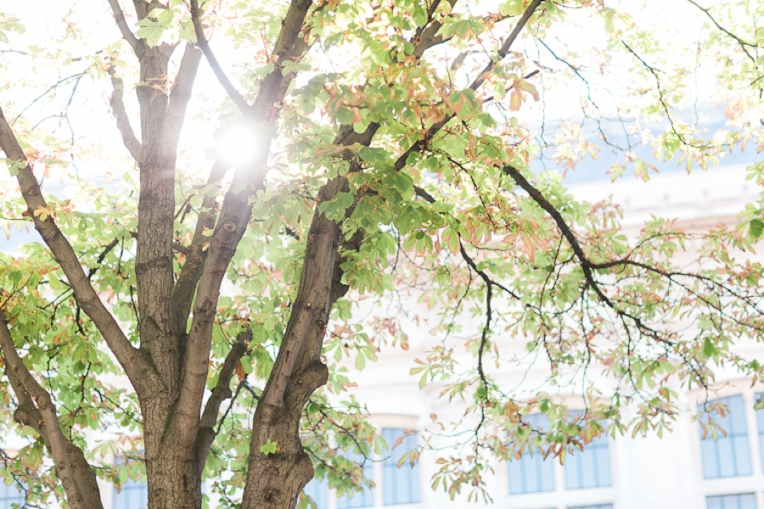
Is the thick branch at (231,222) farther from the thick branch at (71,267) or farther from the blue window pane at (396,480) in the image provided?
the blue window pane at (396,480)

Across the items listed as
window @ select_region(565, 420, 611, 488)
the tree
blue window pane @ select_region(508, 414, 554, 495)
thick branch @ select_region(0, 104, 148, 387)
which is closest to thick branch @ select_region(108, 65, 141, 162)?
the tree

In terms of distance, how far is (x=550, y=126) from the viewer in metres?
12.2

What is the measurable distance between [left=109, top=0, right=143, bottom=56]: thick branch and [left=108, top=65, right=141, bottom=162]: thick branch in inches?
12.9

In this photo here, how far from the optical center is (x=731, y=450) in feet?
32.1

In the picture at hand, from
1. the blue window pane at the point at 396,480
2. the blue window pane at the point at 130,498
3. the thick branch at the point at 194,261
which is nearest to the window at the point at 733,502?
the blue window pane at the point at 396,480

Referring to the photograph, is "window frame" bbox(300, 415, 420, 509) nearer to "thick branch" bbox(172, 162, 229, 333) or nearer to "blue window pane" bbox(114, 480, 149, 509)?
"blue window pane" bbox(114, 480, 149, 509)

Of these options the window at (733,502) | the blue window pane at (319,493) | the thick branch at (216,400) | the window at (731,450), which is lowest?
the window at (733,502)

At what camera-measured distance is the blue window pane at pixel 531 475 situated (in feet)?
33.6

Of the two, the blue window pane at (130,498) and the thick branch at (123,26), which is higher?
the thick branch at (123,26)

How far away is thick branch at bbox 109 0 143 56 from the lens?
3941mm

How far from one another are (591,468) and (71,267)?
27.4 ft

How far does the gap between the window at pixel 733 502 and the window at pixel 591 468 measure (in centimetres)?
122

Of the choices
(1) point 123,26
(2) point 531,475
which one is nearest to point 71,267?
(1) point 123,26

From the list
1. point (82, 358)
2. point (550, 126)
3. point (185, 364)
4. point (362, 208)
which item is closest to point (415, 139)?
point (362, 208)
